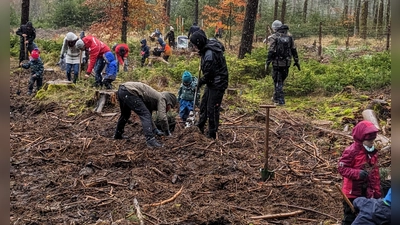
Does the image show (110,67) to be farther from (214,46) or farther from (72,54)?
(214,46)

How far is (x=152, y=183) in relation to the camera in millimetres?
5809

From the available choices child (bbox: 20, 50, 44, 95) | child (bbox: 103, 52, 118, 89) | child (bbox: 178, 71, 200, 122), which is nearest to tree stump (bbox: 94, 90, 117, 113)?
child (bbox: 103, 52, 118, 89)

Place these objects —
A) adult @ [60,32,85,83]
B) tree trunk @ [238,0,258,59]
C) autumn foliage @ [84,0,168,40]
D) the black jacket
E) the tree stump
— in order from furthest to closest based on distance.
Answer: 1. autumn foliage @ [84,0,168,40]
2. tree trunk @ [238,0,258,59]
3. adult @ [60,32,85,83]
4. the tree stump
5. the black jacket

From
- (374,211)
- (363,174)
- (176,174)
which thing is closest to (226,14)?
(176,174)

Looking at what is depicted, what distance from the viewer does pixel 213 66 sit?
7.34 metres

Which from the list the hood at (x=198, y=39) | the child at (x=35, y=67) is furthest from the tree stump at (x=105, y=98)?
the hood at (x=198, y=39)

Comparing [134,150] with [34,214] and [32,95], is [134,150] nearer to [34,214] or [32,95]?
[34,214]

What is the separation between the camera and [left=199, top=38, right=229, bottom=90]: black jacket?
7.29 metres

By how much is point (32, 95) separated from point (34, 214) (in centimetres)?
807

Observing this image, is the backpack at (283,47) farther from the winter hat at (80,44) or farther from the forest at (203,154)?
the winter hat at (80,44)

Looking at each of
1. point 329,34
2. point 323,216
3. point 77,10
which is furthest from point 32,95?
point 329,34

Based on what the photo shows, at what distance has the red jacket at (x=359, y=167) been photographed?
411 centimetres

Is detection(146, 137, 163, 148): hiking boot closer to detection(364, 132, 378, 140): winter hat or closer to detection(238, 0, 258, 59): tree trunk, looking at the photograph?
detection(364, 132, 378, 140): winter hat

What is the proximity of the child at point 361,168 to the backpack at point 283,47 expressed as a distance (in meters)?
6.22
